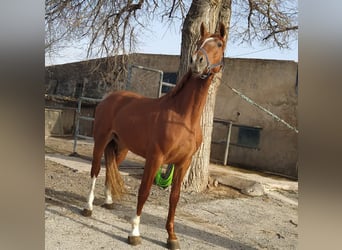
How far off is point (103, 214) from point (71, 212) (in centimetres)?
23

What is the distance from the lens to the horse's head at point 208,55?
158 cm

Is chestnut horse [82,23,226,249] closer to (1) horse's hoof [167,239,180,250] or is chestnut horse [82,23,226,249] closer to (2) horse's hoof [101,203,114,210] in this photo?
(1) horse's hoof [167,239,180,250]

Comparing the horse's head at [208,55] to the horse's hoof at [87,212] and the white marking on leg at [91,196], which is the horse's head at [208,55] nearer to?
the white marking on leg at [91,196]

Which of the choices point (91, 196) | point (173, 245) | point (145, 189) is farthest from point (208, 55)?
point (91, 196)

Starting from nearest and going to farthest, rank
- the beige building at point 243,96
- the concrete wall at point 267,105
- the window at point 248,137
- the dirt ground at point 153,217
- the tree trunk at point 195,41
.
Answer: the dirt ground at point 153,217 < the tree trunk at point 195,41 < the beige building at point 243,96 < the concrete wall at point 267,105 < the window at point 248,137

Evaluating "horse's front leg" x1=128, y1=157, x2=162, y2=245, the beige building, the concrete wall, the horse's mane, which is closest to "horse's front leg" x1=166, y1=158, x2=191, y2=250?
"horse's front leg" x1=128, y1=157, x2=162, y2=245

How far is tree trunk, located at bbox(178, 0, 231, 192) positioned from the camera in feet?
7.63

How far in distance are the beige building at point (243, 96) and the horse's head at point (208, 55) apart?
0.81 meters

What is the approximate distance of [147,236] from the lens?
Result: 1896mm

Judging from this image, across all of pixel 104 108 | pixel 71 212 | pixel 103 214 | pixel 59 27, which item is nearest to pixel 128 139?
pixel 104 108

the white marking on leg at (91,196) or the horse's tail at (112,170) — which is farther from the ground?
the horse's tail at (112,170)

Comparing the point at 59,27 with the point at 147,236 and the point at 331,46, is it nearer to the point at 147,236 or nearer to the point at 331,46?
the point at 147,236

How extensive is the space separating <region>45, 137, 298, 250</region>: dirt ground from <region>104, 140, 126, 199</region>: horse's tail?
0.46ft

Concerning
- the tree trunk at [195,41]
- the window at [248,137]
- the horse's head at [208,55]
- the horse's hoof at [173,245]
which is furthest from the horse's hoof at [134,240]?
the window at [248,137]
